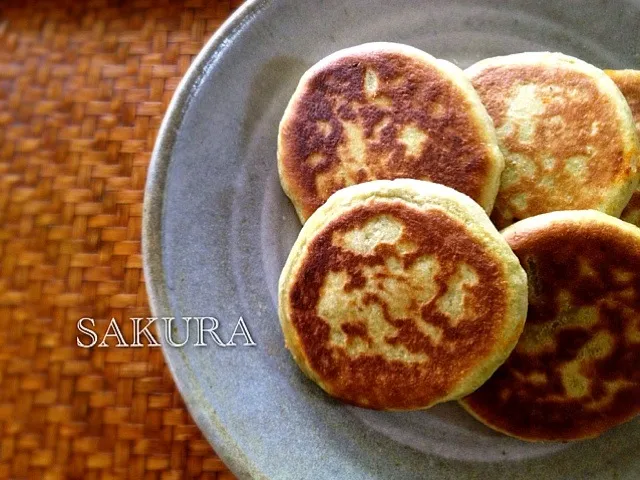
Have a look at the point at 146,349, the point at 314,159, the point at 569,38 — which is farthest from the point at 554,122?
the point at 146,349

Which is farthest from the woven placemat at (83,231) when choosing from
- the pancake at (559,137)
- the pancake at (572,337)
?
the pancake at (559,137)

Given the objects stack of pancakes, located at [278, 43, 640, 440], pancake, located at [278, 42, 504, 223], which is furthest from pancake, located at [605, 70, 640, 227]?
pancake, located at [278, 42, 504, 223]

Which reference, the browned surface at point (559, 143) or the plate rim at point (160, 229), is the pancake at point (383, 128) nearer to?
the browned surface at point (559, 143)

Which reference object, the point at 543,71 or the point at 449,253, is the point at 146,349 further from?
the point at 543,71

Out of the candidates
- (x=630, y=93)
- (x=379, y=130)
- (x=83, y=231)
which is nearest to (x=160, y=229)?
(x=83, y=231)

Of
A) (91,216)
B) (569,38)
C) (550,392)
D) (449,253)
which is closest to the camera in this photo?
(449,253)

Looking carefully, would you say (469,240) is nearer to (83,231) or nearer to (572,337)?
(572,337)
